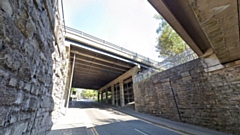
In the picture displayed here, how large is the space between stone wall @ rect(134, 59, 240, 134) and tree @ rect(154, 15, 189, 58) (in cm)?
719

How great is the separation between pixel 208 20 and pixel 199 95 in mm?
6636

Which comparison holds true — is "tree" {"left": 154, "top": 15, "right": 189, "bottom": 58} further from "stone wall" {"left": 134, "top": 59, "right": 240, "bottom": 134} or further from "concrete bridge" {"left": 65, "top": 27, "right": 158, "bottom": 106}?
"stone wall" {"left": 134, "top": 59, "right": 240, "bottom": 134}

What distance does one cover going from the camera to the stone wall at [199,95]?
606cm

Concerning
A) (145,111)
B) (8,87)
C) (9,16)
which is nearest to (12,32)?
(9,16)

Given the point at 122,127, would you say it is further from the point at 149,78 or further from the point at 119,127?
the point at 149,78

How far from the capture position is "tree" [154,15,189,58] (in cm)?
1625

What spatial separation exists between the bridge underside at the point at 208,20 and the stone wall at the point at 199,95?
1834mm

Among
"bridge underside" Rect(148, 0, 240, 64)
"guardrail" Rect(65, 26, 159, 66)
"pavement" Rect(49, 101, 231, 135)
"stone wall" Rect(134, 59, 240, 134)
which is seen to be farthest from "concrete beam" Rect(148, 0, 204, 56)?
"guardrail" Rect(65, 26, 159, 66)

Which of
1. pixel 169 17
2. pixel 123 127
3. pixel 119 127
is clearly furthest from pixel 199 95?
pixel 169 17

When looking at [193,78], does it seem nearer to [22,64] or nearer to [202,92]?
[202,92]

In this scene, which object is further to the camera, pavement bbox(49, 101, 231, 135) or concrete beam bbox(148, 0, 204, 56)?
pavement bbox(49, 101, 231, 135)


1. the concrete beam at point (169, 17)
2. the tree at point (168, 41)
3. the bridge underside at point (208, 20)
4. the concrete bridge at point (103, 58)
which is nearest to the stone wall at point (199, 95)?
the bridge underside at point (208, 20)

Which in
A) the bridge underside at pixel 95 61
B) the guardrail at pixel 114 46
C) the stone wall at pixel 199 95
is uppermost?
the guardrail at pixel 114 46

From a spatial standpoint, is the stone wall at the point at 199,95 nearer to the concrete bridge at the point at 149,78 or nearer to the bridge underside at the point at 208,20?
the concrete bridge at the point at 149,78
